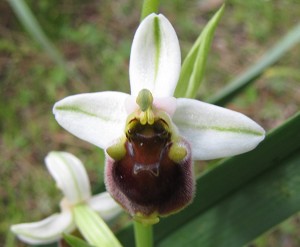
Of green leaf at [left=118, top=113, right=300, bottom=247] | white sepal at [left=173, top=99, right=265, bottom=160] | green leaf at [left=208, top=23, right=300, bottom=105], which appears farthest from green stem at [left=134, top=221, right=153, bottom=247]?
green leaf at [left=208, top=23, right=300, bottom=105]

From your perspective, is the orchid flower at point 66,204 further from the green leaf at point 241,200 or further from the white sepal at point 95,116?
the white sepal at point 95,116

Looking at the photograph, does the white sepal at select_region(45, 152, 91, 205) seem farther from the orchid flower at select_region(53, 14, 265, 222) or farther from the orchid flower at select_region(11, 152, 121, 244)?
the orchid flower at select_region(53, 14, 265, 222)

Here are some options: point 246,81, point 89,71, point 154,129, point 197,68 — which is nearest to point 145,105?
point 154,129

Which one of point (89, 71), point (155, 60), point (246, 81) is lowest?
point (89, 71)

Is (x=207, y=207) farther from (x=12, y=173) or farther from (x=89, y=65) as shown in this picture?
(x=89, y=65)

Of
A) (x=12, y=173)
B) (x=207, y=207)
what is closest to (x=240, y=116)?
(x=207, y=207)

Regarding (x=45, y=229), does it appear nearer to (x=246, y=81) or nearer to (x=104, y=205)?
(x=104, y=205)
